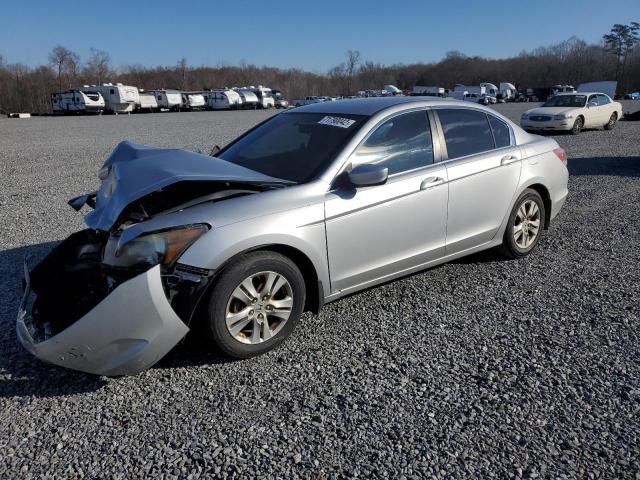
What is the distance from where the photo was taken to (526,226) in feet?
16.8

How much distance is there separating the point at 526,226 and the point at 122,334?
155 inches

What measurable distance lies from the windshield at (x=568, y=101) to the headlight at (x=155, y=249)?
19.7 m

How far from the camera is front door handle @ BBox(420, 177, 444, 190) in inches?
159

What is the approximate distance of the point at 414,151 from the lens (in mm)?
4156

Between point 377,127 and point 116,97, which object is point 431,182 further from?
point 116,97

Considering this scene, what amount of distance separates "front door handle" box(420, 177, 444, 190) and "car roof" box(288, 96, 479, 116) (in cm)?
67

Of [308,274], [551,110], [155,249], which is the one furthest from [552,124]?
[155,249]

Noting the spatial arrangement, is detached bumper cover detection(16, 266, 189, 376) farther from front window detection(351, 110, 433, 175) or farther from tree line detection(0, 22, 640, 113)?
tree line detection(0, 22, 640, 113)

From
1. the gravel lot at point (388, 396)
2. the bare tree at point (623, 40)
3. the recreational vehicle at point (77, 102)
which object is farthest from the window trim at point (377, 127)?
the bare tree at point (623, 40)

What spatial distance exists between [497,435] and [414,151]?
2.29 m

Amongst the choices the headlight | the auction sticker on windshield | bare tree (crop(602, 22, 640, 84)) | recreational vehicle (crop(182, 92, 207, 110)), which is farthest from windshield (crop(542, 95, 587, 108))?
bare tree (crop(602, 22, 640, 84))

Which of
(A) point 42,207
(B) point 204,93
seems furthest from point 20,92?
(A) point 42,207

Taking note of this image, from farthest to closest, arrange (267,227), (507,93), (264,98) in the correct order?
(507,93) → (264,98) → (267,227)

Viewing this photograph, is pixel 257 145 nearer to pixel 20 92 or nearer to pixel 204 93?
pixel 204 93
